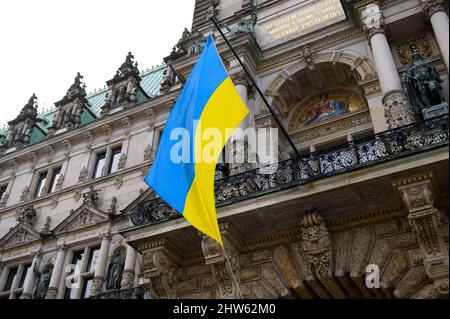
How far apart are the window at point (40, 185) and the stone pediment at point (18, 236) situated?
210cm

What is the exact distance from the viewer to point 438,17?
48.8ft

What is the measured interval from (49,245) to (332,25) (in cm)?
1439

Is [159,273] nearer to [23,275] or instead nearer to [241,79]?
[241,79]

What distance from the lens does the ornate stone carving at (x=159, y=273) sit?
13.6 meters

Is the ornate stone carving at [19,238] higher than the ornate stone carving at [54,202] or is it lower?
lower

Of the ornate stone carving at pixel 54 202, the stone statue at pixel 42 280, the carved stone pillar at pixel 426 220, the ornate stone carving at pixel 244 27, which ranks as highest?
the ornate stone carving at pixel 244 27

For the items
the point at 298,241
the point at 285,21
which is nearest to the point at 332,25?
the point at 285,21

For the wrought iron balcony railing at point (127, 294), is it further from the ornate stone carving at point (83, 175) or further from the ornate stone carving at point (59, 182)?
the ornate stone carving at point (59, 182)

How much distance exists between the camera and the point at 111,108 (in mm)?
24766

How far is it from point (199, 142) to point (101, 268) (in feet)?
28.6

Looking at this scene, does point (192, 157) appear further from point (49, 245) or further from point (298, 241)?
point (49, 245)

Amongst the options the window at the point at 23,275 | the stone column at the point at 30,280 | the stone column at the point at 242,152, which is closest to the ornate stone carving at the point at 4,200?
the window at the point at 23,275
